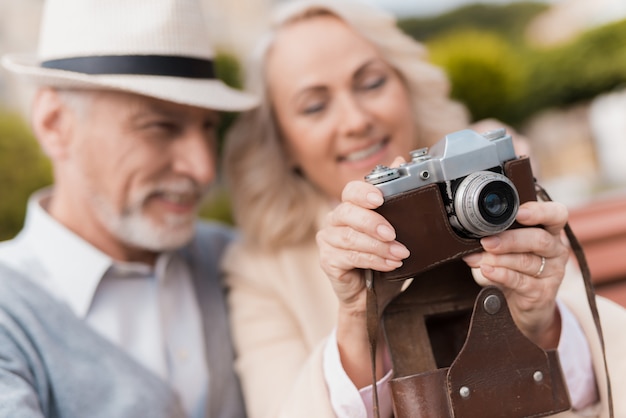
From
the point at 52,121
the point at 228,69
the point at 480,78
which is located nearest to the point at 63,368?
the point at 52,121

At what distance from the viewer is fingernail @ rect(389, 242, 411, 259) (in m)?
1.07

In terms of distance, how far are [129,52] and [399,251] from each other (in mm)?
847

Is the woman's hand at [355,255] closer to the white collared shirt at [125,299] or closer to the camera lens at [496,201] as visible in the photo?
the camera lens at [496,201]

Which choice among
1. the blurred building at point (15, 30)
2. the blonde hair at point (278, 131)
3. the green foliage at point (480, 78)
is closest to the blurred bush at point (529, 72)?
the green foliage at point (480, 78)

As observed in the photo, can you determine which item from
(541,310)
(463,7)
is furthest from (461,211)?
(463,7)

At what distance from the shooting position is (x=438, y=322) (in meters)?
1.27

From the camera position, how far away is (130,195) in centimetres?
161

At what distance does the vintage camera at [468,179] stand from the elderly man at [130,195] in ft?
2.09

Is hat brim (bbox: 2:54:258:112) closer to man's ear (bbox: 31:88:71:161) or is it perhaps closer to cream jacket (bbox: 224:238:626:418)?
man's ear (bbox: 31:88:71:161)

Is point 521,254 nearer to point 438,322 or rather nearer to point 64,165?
point 438,322

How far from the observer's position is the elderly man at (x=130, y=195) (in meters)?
1.54

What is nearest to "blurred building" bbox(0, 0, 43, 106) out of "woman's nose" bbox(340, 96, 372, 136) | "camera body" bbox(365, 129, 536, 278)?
"woman's nose" bbox(340, 96, 372, 136)

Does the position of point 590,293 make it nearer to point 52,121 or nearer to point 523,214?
point 523,214

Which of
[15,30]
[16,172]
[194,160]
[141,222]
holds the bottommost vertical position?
[141,222]
